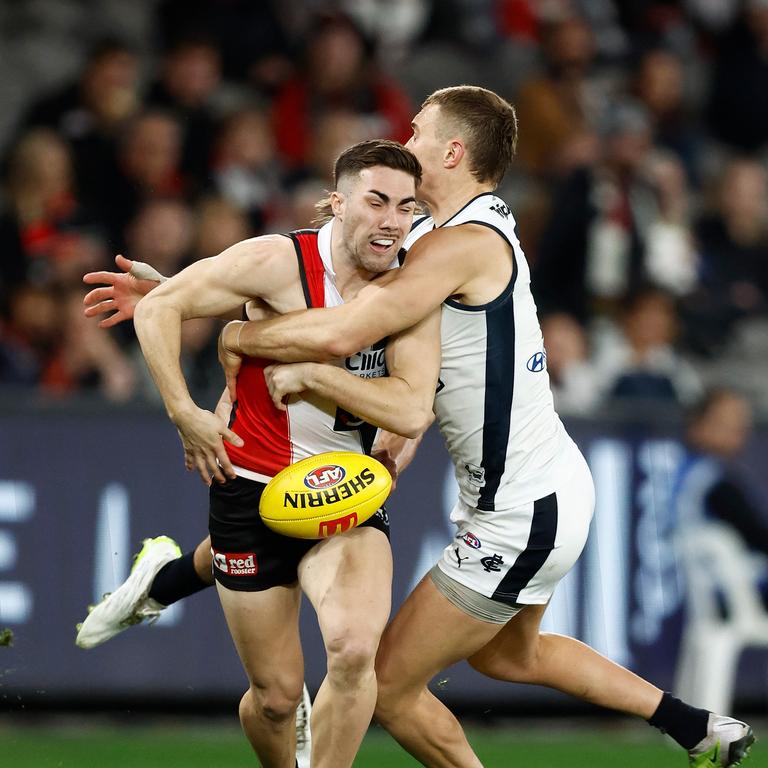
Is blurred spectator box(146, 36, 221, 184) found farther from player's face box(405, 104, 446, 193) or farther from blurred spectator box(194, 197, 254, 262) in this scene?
player's face box(405, 104, 446, 193)

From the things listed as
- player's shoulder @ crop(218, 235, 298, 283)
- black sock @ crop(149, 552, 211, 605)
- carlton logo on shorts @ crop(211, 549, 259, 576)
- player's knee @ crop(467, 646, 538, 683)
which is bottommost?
player's knee @ crop(467, 646, 538, 683)

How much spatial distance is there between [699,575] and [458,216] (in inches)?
167

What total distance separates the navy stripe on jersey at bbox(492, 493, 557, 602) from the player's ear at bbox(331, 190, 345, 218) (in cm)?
131

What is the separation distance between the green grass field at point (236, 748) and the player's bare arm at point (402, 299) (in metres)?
2.92

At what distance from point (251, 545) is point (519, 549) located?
102 centimetres

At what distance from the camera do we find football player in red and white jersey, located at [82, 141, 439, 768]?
5.55 meters

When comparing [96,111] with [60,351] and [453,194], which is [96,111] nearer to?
[60,351]

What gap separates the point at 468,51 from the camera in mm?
12758

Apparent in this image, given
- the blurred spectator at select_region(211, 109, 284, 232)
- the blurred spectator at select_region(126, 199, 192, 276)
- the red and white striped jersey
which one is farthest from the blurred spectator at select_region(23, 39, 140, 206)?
the red and white striped jersey

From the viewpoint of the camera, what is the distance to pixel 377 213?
5562mm

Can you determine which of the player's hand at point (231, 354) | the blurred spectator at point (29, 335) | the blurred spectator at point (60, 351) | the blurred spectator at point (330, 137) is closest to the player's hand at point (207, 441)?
the player's hand at point (231, 354)

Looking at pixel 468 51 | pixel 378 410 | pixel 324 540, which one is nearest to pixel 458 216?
pixel 378 410

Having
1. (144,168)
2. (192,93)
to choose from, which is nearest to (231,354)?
(144,168)

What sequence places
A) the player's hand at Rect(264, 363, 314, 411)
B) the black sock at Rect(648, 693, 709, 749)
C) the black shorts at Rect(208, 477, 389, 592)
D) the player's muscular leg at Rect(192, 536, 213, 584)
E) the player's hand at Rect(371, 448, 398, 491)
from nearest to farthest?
the player's hand at Rect(264, 363, 314, 411), the black shorts at Rect(208, 477, 389, 592), the player's hand at Rect(371, 448, 398, 491), the black sock at Rect(648, 693, 709, 749), the player's muscular leg at Rect(192, 536, 213, 584)
